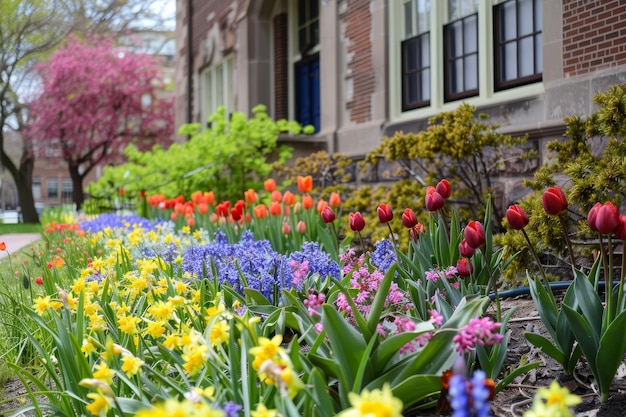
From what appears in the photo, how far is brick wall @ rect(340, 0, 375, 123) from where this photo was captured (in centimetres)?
1092

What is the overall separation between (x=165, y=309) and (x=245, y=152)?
9997 millimetres

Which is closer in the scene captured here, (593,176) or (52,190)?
(593,176)

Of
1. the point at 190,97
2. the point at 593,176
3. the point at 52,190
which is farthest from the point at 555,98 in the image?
the point at 52,190

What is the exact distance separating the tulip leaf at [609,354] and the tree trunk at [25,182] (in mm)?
30492

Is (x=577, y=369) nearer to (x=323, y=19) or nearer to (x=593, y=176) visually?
(x=593, y=176)

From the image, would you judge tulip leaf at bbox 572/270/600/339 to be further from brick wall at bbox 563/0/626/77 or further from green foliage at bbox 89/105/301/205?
green foliage at bbox 89/105/301/205

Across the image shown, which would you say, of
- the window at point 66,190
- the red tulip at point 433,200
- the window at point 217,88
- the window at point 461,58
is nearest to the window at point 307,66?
the window at point 217,88

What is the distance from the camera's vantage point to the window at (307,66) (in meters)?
14.2

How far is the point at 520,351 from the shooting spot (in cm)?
337

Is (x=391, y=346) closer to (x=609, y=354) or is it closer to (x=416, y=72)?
(x=609, y=354)

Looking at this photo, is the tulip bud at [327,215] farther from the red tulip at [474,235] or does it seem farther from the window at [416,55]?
the window at [416,55]

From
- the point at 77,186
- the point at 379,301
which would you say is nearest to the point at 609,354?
the point at 379,301

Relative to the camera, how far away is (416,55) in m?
10.3

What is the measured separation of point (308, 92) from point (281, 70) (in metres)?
1.14
